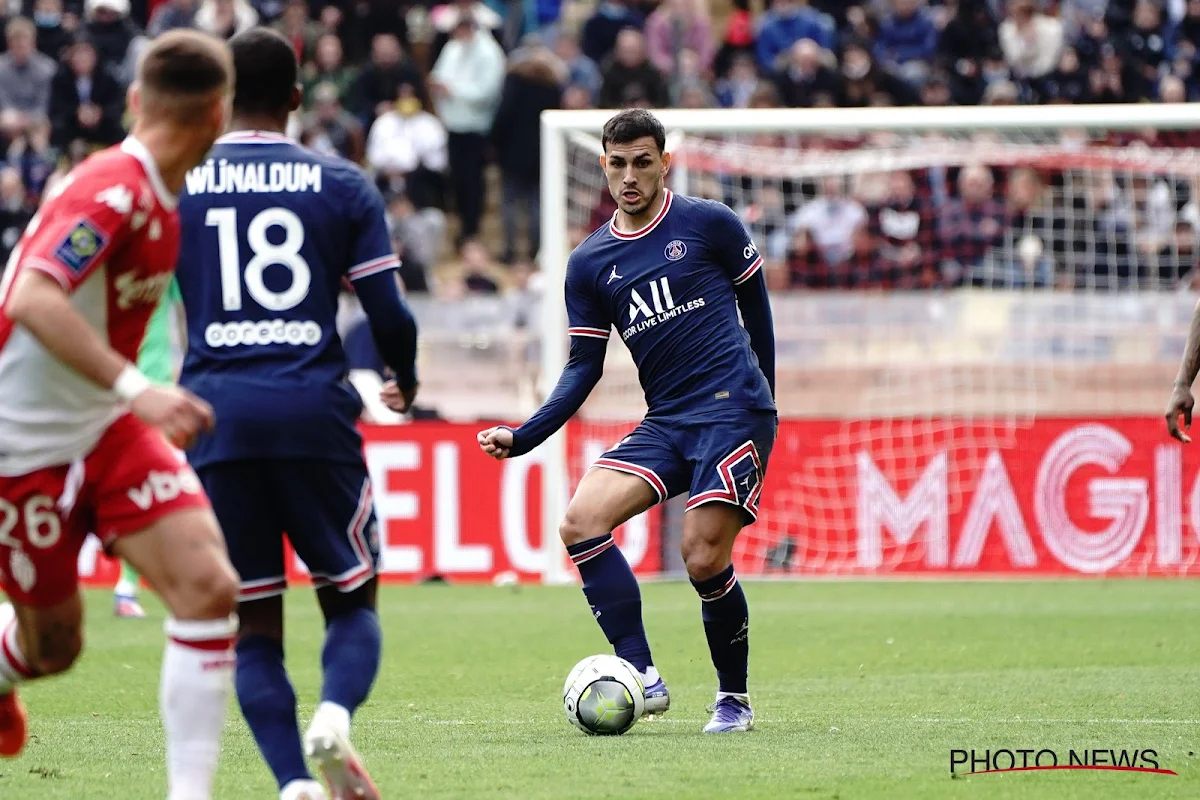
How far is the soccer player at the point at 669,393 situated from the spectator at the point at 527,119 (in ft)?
42.6

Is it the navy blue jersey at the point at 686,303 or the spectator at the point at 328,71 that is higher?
the spectator at the point at 328,71

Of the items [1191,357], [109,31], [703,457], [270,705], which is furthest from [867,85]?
[270,705]

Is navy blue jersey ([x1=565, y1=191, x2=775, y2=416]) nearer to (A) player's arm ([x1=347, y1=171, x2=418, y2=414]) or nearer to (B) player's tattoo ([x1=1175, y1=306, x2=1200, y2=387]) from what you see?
(B) player's tattoo ([x1=1175, y1=306, x2=1200, y2=387])

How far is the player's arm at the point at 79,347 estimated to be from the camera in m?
4.55

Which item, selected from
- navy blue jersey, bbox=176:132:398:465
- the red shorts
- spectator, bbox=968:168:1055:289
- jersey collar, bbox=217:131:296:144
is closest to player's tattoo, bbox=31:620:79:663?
the red shorts

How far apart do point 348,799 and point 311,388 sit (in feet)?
3.74

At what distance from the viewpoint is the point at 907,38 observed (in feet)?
69.9

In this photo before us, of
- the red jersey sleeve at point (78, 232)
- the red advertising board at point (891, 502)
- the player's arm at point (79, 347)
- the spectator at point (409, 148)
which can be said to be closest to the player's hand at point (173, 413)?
the player's arm at point (79, 347)

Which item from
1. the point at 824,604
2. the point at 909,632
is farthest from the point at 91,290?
the point at 824,604

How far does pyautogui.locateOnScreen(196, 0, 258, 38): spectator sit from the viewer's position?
67.1ft

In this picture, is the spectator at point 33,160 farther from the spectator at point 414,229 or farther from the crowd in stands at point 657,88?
the spectator at point 414,229

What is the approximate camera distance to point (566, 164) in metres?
16.7

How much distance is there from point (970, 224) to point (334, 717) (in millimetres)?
13684

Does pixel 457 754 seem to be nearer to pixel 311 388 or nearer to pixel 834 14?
pixel 311 388
